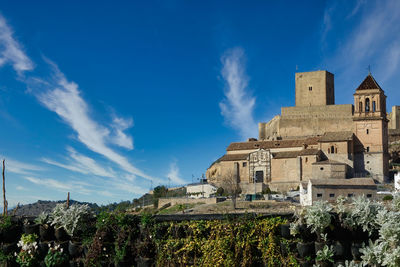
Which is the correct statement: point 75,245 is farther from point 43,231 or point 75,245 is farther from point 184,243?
point 184,243

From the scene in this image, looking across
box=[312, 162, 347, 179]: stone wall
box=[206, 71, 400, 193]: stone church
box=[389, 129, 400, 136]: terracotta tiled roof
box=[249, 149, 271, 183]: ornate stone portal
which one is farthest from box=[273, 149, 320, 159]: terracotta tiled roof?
box=[389, 129, 400, 136]: terracotta tiled roof

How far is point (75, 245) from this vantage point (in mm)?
8484

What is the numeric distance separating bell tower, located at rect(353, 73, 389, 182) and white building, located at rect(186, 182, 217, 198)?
60.3 ft

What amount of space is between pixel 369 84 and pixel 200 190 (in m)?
26.3

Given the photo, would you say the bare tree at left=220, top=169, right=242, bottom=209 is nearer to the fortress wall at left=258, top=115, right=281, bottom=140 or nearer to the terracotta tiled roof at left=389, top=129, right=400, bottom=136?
the fortress wall at left=258, top=115, right=281, bottom=140

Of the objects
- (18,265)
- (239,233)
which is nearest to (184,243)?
(239,233)

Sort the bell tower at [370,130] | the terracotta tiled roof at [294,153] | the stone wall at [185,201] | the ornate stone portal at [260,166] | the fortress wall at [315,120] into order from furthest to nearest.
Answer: the fortress wall at [315,120], the ornate stone portal at [260,166], the bell tower at [370,130], the terracotta tiled roof at [294,153], the stone wall at [185,201]

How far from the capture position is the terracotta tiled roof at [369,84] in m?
56.3

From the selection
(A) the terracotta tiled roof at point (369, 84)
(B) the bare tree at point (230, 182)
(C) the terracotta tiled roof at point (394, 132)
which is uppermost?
(A) the terracotta tiled roof at point (369, 84)

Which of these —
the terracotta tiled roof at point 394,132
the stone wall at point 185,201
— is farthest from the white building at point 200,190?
the terracotta tiled roof at point 394,132

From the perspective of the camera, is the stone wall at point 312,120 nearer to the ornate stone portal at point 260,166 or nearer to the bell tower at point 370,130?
the bell tower at point 370,130

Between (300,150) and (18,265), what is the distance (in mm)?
49909

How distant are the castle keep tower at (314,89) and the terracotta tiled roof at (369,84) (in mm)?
11596

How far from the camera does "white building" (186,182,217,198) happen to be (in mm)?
55150
